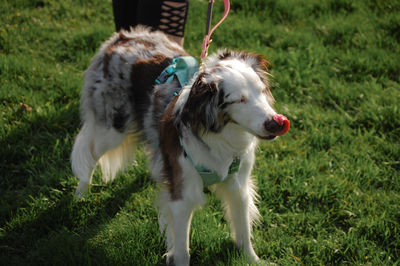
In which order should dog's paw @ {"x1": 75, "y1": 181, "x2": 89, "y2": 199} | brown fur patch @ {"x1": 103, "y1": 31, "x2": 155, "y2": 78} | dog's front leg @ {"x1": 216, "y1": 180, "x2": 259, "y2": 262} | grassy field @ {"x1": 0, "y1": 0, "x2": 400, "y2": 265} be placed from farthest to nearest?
1. dog's paw @ {"x1": 75, "y1": 181, "x2": 89, "y2": 199}
2. brown fur patch @ {"x1": 103, "y1": 31, "x2": 155, "y2": 78}
3. grassy field @ {"x1": 0, "y1": 0, "x2": 400, "y2": 265}
4. dog's front leg @ {"x1": 216, "y1": 180, "x2": 259, "y2": 262}

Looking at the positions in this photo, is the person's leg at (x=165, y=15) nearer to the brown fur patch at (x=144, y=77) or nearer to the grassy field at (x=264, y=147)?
the brown fur patch at (x=144, y=77)

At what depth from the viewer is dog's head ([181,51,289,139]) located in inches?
79.0

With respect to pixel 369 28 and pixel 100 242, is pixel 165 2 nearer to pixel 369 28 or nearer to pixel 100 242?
pixel 100 242

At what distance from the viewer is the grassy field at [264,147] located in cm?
278

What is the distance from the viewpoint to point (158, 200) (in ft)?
8.80

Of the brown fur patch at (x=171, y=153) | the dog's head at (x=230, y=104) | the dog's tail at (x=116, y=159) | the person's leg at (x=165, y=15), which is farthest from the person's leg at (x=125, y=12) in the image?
the dog's head at (x=230, y=104)

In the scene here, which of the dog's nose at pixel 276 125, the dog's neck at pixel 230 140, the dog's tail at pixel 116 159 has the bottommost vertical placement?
the dog's tail at pixel 116 159

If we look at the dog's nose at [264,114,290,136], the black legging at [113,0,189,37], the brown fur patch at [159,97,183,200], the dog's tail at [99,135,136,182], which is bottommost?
the dog's tail at [99,135,136,182]

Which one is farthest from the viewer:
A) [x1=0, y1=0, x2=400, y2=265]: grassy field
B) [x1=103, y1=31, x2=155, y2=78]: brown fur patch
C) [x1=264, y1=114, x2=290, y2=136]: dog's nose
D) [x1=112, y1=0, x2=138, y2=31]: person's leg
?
[x1=112, y1=0, x2=138, y2=31]: person's leg

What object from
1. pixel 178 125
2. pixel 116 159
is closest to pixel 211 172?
pixel 178 125

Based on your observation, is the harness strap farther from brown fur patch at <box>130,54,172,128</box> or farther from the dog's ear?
brown fur patch at <box>130,54,172,128</box>

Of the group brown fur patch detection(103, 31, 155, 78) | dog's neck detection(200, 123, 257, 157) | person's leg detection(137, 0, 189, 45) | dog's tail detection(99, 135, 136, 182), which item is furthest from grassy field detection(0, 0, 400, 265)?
person's leg detection(137, 0, 189, 45)

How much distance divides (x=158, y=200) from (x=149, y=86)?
80 centimetres

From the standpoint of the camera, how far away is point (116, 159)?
10.9ft
